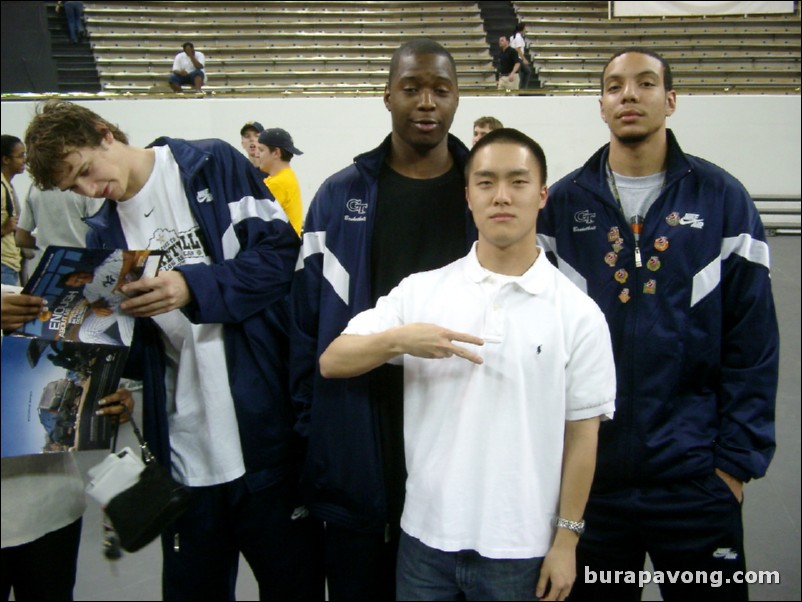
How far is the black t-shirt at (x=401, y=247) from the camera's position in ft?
4.57

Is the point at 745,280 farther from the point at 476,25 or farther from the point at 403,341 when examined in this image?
the point at 476,25

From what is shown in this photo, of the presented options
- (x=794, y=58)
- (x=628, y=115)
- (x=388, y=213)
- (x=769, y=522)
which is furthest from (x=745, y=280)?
(x=794, y=58)

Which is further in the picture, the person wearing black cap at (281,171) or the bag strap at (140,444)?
the person wearing black cap at (281,171)

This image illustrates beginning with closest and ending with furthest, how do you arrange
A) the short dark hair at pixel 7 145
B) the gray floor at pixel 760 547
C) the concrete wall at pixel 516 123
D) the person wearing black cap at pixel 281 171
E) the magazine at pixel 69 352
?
the magazine at pixel 69 352
the gray floor at pixel 760 547
the person wearing black cap at pixel 281 171
the short dark hair at pixel 7 145
the concrete wall at pixel 516 123

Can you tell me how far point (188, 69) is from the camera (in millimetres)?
3607

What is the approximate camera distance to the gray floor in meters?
1.79

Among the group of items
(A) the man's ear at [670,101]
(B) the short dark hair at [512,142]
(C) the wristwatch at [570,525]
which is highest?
(A) the man's ear at [670,101]

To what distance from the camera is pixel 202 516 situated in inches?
58.1

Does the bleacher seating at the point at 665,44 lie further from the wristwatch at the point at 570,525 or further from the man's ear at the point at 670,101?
the wristwatch at the point at 570,525

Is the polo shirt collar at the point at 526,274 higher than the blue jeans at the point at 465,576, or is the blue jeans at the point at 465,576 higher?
the polo shirt collar at the point at 526,274

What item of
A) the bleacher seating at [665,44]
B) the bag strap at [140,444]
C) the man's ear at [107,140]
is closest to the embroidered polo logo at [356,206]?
the man's ear at [107,140]

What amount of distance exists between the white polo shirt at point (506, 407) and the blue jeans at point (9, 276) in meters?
2.48

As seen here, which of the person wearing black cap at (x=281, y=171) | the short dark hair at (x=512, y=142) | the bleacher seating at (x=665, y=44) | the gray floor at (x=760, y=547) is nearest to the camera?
the short dark hair at (x=512, y=142)

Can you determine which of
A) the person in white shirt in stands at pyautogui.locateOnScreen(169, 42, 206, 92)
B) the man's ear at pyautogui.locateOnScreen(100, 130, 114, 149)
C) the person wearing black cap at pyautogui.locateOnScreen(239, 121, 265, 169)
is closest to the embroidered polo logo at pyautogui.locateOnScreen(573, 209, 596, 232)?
the man's ear at pyautogui.locateOnScreen(100, 130, 114, 149)
